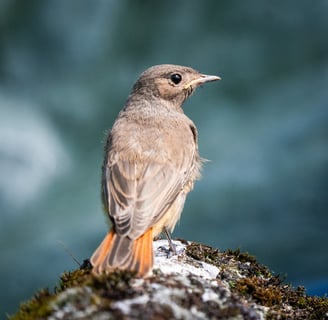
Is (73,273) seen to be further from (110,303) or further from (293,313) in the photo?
(293,313)

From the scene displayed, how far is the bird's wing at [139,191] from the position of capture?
5.97 m

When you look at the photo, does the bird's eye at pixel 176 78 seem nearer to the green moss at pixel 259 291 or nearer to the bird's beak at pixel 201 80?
the bird's beak at pixel 201 80

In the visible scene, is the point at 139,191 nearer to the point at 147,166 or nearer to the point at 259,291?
the point at 147,166

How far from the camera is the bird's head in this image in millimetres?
9438

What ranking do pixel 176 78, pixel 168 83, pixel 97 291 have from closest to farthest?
pixel 97 291, pixel 168 83, pixel 176 78

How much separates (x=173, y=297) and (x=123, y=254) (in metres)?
1.12

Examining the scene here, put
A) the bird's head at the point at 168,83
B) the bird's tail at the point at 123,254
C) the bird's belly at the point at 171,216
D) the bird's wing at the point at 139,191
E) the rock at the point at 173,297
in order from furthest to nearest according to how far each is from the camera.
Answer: the bird's head at the point at 168,83, the bird's belly at the point at 171,216, the bird's wing at the point at 139,191, the bird's tail at the point at 123,254, the rock at the point at 173,297

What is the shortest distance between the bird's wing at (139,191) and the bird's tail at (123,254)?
0.09m

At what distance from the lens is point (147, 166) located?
7016mm

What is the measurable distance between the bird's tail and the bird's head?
13.3 feet

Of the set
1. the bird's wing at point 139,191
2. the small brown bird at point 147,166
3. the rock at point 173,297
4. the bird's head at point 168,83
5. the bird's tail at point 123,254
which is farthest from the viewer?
the bird's head at point 168,83

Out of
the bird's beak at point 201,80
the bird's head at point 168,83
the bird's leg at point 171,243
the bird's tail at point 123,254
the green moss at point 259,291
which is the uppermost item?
the bird's beak at point 201,80

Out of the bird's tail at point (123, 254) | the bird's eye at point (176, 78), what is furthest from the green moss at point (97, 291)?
the bird's eye at point (176, 78)

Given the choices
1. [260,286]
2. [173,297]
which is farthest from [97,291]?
[260,286]
